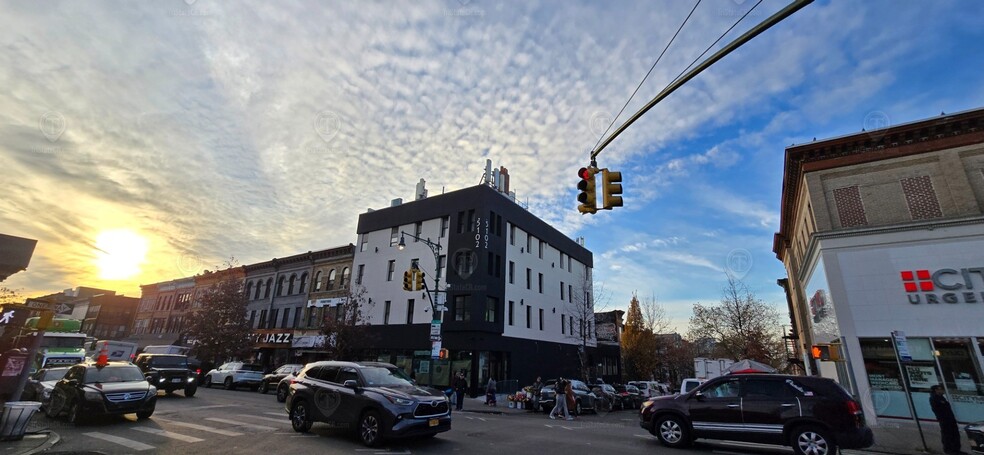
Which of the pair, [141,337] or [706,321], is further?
[141,337]

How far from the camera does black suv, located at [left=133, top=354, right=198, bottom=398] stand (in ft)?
59.8

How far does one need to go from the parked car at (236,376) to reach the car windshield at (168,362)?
303 inches

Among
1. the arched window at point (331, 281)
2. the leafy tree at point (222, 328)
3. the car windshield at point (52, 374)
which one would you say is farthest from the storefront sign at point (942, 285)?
the leafy tree at point (222, 328)

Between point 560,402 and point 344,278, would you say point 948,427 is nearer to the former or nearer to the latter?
point 560,402

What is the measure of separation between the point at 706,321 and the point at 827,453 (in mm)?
45628

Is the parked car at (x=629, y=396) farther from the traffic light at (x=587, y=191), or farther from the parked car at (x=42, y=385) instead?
the parked car at (x=42, y=385)

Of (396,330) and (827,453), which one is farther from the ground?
(396,330)

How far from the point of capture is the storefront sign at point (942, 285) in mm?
15555

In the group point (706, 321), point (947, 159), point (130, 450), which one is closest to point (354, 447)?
point (130, 450)

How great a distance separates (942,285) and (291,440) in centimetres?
2235

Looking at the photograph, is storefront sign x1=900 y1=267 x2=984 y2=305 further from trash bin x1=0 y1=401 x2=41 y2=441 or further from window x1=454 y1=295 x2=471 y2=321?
trash bin x1=0 y1=401 x2=41 y2=441

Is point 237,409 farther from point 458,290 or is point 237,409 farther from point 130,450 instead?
point 458,290

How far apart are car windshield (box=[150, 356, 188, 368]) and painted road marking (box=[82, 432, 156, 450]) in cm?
1025

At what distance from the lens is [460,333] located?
29.3m
